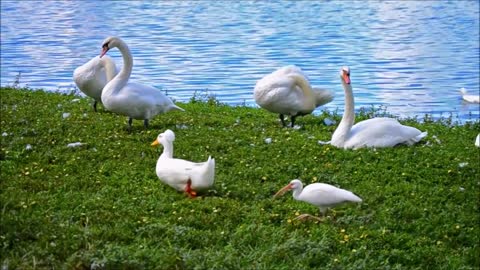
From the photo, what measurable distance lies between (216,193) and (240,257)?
1.58 m

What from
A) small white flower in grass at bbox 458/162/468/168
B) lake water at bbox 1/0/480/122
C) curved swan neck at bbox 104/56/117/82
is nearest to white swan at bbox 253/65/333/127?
curved swan neck at bbox 104/56/117/82

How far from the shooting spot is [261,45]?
22.9 metres

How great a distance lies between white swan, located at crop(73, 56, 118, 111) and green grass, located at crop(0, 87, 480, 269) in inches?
38.6

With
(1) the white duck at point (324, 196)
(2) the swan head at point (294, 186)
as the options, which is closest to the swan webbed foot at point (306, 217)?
(1) the white duck at point (324, 196)

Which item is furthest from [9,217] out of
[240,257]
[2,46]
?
[2,46]

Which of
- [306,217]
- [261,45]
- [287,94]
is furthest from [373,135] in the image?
[261,45]

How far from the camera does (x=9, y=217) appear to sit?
6938 mm

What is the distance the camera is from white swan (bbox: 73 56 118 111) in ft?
39.4

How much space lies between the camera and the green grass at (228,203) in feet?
21.5

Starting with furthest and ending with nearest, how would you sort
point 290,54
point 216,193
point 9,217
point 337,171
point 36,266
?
point 290,54 → point 337,171 → point 216,193 → point 9,217 → point 36,266

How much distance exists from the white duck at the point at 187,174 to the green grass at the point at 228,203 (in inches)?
3.8

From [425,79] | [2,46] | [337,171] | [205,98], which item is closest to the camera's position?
[337,171]

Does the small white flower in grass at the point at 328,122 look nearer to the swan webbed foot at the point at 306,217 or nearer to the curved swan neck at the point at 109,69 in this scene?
the curved swan neck at the point at 109,69

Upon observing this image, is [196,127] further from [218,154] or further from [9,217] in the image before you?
[9,217]
